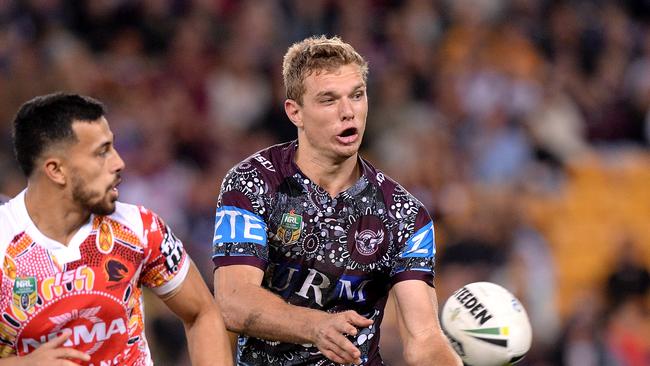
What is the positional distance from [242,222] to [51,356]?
1.31m

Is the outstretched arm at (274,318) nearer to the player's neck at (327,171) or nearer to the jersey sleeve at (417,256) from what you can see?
the jersey sleeve at (417,256)

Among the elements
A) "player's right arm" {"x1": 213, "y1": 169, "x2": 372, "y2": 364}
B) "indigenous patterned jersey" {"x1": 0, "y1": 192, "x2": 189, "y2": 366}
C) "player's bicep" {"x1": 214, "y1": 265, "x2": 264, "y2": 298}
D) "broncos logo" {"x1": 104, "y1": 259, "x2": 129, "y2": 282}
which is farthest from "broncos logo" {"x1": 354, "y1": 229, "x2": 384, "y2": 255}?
"broncos logo" {"x1": 104, "y1": 259, "x2": 129, "y2": 282}

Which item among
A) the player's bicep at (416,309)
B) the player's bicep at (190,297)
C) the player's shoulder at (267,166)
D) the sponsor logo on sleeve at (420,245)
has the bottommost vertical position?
the player's bicep at (416,309)

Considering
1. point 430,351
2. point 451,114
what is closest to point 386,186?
point 430,351

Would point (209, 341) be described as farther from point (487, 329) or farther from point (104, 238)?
point (487, 329)

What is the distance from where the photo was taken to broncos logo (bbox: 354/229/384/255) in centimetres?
578

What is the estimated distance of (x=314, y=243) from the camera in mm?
5734

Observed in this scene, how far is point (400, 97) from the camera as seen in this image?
1246cm

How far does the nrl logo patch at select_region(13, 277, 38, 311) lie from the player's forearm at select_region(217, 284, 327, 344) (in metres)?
1.00

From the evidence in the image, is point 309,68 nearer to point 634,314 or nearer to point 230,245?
point 230,245

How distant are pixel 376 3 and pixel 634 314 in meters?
4.72

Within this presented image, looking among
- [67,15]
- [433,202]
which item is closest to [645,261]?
[433,202]

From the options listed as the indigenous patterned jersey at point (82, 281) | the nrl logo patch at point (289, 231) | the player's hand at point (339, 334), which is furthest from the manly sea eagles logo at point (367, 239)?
the indigenous patterned jersey at point (82, 281)

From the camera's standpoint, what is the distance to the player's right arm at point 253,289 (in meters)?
5.14
